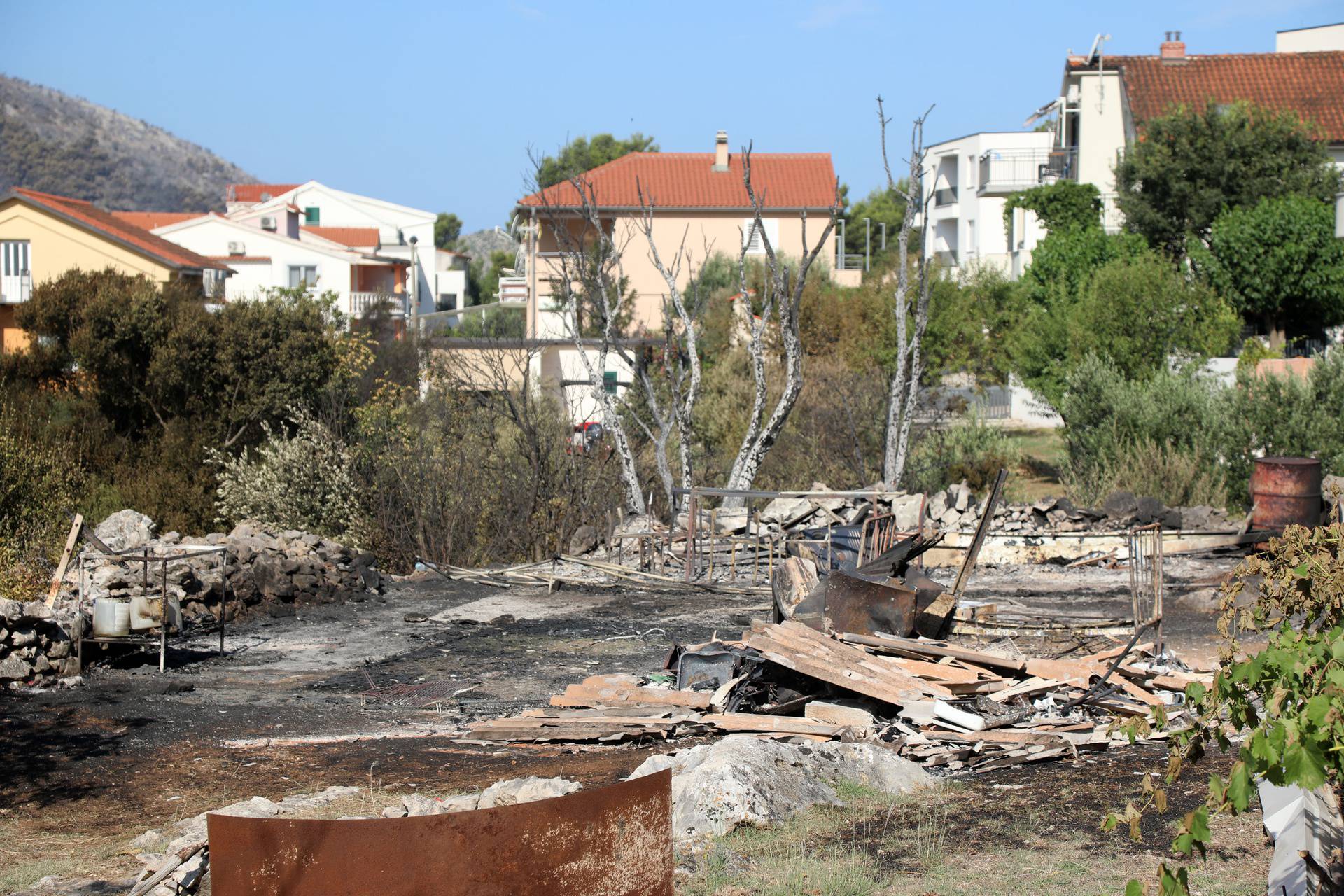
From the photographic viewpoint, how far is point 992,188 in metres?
47.9

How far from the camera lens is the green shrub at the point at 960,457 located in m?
22.0

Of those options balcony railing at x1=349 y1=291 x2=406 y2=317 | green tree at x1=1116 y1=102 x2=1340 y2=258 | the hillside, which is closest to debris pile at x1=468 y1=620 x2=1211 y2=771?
green tree at x1=1116 y1=102 x2=1340 y2=258

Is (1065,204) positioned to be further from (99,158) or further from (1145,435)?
(99,158)

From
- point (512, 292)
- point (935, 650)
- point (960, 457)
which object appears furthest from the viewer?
point (512, 292)

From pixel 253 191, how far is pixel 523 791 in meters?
79.4

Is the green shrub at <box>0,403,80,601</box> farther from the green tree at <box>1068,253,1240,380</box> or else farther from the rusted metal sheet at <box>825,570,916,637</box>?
the green tree at <box>1068,253,1240,380</box>

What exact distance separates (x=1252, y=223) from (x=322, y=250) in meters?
37.0

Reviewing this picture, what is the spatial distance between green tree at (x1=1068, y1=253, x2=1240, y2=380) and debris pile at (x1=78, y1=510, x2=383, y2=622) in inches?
598

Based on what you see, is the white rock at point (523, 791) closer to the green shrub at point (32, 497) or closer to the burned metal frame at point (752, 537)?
the burned metal frame at point (752, 537)

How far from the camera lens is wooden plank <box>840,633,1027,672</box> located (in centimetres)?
957

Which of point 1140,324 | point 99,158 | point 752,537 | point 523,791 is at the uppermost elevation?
point 99,158

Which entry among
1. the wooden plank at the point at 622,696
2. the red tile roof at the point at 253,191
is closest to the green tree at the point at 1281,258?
the wooden plank at the point at 622,696

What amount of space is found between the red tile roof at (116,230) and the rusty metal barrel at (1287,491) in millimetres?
29211

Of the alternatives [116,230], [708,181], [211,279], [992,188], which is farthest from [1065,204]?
[116,230]
